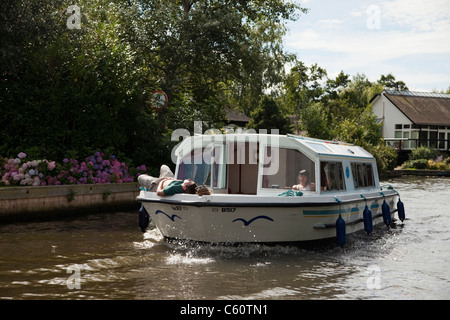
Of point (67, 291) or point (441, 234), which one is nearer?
point (67, 291)

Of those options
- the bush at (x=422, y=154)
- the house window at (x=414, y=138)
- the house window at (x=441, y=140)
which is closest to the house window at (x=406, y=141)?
the house window at (x=414, y=138)

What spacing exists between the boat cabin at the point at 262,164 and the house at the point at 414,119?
4451 cm

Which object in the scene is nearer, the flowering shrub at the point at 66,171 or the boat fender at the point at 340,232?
the boat fender at the point at 340,232

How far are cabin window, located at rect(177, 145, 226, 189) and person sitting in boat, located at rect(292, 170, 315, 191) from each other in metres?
1.67

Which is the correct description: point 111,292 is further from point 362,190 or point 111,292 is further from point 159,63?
point 159,63

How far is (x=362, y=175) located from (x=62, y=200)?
8.41 metres

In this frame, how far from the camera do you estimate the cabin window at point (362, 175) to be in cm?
1366

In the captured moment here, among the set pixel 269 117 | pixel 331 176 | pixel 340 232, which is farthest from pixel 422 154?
pixel 340 232

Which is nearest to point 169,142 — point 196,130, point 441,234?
point 196,130

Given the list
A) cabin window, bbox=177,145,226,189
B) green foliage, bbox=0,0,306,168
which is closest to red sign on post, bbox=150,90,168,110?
green foliage, bbox=0,0,306,168

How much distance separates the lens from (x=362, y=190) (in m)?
13.8

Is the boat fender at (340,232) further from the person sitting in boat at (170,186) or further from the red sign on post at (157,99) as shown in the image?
the red sign on post at (157,99)

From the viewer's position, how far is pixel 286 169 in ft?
37.0
